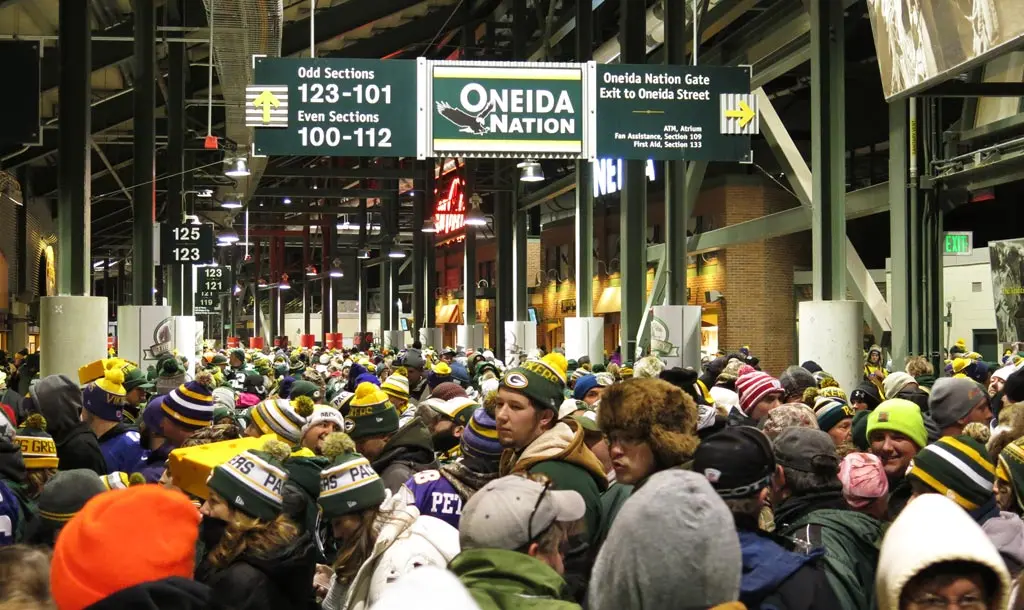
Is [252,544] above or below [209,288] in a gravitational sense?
below

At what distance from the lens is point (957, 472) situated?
12.6 feet

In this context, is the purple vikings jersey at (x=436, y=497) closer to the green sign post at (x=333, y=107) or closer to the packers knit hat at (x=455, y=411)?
the packers knit hat at (x=455, y=411)

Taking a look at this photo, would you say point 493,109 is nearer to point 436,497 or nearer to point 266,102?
point 266,102

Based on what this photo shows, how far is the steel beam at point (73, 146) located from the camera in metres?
13.9

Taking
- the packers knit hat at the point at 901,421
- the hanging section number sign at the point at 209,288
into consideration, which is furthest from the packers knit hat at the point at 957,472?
the hanging section number sign at the point at 209,288

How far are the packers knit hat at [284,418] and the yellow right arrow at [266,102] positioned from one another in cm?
695

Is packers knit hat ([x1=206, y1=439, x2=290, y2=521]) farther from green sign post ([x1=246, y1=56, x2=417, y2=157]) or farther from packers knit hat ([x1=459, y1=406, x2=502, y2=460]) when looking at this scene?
green sign post ([x1=246, y1=56, x2=417, y2=157])

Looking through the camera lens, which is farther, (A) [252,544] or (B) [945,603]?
(A) [252,544]

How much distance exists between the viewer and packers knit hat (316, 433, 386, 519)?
3.93 metres

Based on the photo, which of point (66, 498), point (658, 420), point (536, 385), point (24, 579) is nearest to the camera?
point (24, 579)

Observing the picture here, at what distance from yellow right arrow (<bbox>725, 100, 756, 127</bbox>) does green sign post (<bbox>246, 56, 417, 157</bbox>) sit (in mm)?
3914

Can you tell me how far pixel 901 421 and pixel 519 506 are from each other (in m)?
2.67

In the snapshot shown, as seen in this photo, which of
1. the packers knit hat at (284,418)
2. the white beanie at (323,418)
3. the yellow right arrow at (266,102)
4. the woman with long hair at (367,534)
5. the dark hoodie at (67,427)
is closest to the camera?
the woman with long hair at (367,534)

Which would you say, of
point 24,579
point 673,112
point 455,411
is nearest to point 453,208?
point 673,112
